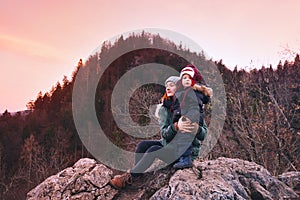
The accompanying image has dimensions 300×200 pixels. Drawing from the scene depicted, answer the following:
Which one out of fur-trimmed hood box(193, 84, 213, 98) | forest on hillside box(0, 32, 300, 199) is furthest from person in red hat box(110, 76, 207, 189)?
forest on hillside box(0, 32, 300, 199)

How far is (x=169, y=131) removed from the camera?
4.46m

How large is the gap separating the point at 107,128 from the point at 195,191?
11436 millimetres

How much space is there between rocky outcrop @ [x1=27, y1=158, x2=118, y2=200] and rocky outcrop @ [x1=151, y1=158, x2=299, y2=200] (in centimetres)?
68

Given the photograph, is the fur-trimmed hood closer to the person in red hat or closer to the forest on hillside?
the person in red hat

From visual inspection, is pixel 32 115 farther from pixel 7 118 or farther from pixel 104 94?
pixel 104 94

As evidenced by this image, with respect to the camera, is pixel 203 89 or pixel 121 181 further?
pixel 203 89

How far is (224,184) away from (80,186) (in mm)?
1667

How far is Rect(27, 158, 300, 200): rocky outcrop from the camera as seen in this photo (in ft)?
13.0

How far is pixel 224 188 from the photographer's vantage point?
3947 mm

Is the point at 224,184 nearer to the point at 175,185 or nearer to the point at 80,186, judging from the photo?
the point at 175,185

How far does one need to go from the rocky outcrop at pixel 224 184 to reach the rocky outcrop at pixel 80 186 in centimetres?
68

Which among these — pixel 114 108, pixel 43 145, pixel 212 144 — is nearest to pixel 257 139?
pixel 212 144

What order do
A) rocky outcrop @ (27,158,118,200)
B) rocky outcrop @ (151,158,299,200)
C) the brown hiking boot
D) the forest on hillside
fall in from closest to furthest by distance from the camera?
rocky outcrop @ (151,158,299,200) < rocky outcrop @ (27,158,118,200) < the brown hiking boot < the forest on hillside

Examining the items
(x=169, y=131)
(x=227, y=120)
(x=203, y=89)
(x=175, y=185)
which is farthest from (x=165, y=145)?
(x=227, y=120)
